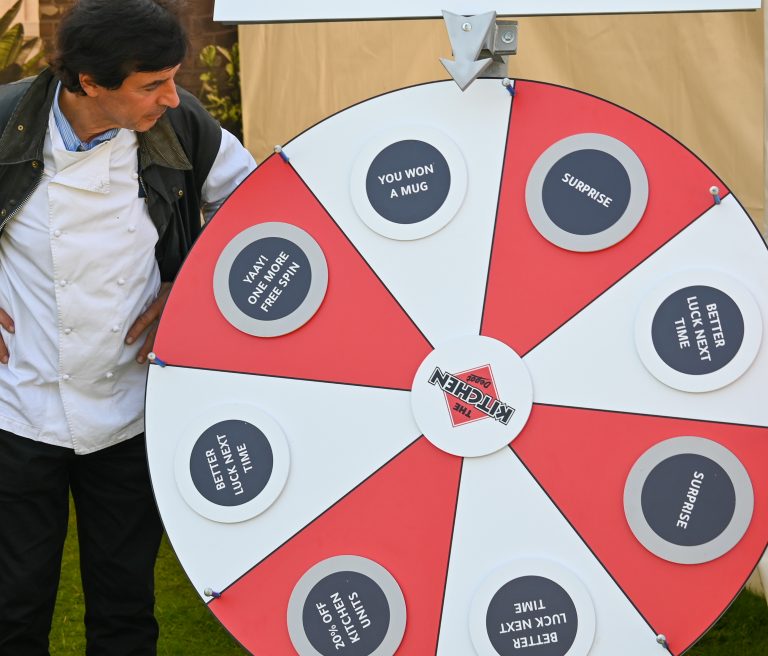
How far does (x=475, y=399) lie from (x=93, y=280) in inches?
25.9

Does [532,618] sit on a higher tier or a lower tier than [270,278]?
lower

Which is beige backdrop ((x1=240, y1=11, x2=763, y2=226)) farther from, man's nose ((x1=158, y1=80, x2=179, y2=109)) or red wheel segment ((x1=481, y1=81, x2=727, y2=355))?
man's nose ((x1=158, y1=80, x2=179, y2=109))

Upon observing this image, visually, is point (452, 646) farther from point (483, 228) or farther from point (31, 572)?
point (31, 572)

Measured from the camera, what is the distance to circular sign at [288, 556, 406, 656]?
1.65 m

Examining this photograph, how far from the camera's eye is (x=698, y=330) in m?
1.60

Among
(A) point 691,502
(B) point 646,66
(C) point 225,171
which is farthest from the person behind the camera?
(B) point 646,66

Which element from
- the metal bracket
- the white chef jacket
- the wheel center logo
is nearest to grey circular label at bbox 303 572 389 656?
the wheel center logo

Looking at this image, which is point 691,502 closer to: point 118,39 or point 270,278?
point 270,278

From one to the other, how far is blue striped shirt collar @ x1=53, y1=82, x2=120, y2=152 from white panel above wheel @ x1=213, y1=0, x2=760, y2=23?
28 cm

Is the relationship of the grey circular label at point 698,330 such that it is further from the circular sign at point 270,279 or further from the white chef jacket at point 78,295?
the white chef jacket at point 78,295

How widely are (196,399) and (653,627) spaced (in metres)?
0.76

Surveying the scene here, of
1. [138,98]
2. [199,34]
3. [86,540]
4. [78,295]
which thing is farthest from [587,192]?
[199,34]

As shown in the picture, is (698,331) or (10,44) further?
(10,44)

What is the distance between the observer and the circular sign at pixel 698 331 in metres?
1.59
